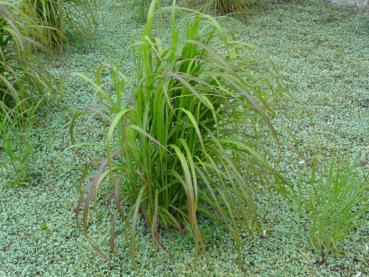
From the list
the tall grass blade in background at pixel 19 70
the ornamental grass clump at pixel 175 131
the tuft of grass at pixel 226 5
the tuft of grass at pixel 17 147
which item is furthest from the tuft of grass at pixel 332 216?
the tuft of grass at pixel 226 5

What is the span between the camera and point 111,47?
3.95 metres

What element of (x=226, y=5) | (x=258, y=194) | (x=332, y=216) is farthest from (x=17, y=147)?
(x=226, y=5)

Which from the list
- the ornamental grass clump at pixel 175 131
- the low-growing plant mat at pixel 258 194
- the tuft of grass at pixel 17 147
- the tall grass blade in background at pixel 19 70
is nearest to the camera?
the ornamental grass clump at pixel 175 131

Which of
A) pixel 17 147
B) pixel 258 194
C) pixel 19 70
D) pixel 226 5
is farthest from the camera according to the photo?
pixel 226 5

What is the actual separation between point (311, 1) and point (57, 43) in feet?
8.60

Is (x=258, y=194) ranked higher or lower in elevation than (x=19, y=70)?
lower

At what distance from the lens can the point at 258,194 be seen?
2328mm

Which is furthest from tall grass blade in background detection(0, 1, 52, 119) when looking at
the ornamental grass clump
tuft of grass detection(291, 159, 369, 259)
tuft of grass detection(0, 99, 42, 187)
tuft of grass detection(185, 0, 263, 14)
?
tuft of grass detection(185, 0, 263, 14)

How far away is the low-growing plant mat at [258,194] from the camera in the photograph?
1980mm

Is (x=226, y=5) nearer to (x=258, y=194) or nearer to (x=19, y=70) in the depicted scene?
(x=19, y=70)

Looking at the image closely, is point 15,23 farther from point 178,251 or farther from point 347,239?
point 347,239

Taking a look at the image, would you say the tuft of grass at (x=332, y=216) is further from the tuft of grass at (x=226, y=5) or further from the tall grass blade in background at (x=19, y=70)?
the tuft of grass at (x=226, y=5)

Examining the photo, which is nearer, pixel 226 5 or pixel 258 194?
pixel 258 194

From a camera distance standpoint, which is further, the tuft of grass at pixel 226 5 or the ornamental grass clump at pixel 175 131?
the tuft of grass at pixel 226 5
